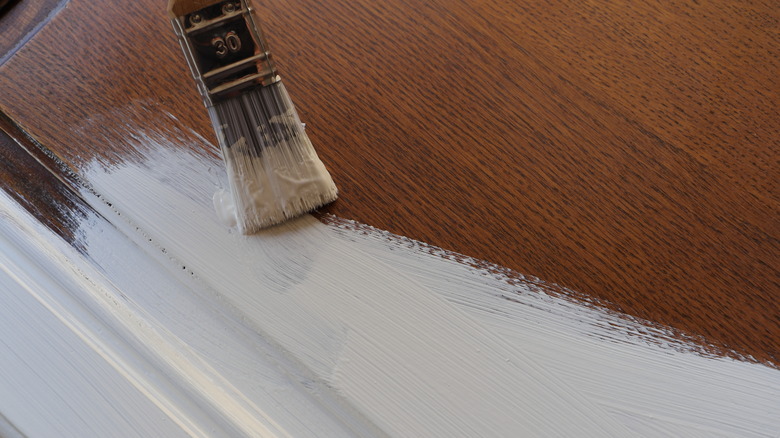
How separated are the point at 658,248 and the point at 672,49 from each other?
262 millimetres

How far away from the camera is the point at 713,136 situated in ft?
2.26

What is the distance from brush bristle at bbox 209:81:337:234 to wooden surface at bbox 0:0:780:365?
42 millimetres

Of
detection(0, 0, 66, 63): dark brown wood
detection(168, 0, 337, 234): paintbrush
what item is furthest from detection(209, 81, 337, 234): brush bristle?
detection(0, 0, 66, 63): dark brown wood

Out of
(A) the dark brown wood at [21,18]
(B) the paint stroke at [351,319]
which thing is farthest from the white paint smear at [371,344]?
(A) the dark brown wood at [21,18]

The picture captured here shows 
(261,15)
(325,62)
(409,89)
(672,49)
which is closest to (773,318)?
(672,49)

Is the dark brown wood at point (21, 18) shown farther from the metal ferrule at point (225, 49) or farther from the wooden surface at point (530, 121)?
the metal ferrule at point (225, 49)

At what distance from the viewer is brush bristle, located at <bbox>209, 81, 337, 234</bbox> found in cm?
66

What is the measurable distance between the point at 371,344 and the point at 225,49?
1.17ft

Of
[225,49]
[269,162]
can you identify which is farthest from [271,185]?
[225,49]

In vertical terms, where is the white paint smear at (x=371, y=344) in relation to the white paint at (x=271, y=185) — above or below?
below

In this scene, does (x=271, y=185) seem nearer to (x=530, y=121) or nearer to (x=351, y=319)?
(x=351, y=319)

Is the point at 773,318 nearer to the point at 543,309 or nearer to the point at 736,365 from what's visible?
the point at 736,365

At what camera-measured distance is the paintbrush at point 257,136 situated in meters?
0.63

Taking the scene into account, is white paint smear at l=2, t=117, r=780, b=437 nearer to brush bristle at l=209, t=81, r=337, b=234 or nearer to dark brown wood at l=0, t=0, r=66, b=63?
brush bristle at l=209, t=81, r=337, b=234
